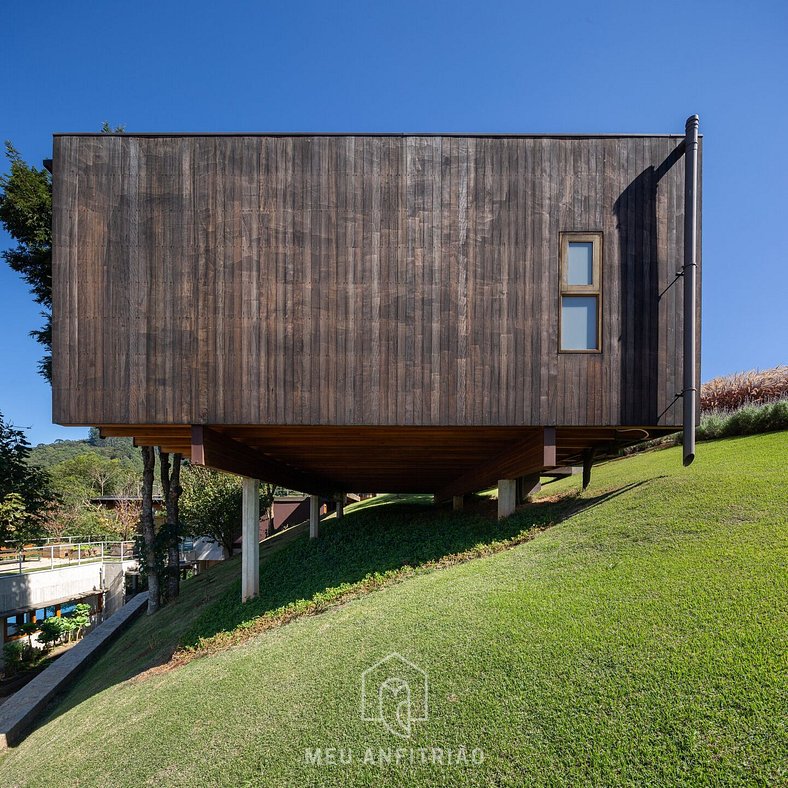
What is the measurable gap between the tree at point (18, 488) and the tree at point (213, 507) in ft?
27.8

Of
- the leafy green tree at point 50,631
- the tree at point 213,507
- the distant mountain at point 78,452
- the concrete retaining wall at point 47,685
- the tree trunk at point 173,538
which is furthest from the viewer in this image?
the distant mountain at point 78,452

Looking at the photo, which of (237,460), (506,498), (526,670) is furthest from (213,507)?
(526,670)

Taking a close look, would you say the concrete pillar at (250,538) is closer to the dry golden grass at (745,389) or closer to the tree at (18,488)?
the tree at (18,488)

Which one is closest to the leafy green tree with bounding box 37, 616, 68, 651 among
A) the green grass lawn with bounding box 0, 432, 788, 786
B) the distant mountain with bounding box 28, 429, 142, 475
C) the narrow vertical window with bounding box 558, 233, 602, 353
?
the green grass lawn with bounding box 0, 432, 788, 786

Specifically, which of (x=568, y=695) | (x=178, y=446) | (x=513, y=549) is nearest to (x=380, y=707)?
(x=568, y=695)

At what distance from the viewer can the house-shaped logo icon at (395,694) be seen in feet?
13.1

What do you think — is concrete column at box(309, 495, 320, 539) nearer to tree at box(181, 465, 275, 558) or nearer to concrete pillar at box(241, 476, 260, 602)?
concrete pillar at box(241, 476, 260, 602)

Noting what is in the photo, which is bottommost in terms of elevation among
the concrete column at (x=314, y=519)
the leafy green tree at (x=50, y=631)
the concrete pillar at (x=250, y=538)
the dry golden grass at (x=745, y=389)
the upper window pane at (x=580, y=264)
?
the leafy green tree at (x=50, y=631)

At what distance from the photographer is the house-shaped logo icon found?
4004 mm

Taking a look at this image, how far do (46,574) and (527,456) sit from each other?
1735cm

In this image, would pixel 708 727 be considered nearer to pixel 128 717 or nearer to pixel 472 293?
pixel 472 293

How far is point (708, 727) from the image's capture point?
320cm

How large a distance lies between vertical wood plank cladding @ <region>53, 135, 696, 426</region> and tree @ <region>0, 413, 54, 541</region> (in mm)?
8748

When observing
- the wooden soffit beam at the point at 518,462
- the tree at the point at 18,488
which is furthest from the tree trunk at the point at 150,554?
the wooden soffit beam at the point at 518,462
